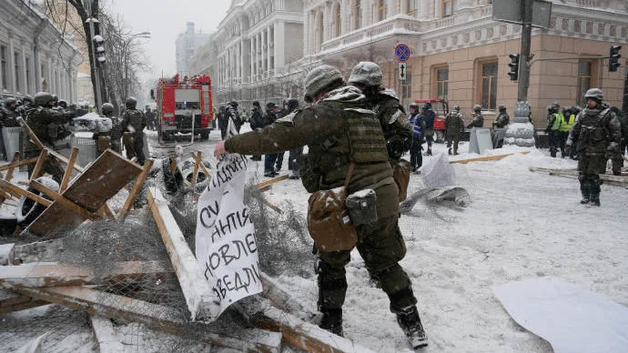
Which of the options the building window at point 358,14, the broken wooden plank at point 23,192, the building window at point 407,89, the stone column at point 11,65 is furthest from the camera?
the building window at point 358,14

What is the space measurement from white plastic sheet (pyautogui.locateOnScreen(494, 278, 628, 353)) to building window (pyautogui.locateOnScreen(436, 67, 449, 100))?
70.8ft

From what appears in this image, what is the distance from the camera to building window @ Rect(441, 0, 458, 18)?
23836 mm

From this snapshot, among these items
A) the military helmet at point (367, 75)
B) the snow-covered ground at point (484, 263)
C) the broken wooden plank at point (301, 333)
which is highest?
the military helmet at point (367, 75)

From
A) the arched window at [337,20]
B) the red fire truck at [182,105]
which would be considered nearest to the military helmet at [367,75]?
the red fire truck at [182,105]

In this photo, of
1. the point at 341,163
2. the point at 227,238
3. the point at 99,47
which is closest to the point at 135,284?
the point at 227,238

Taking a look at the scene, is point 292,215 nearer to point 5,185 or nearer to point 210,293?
point 210,293

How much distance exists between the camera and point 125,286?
3.09 meters

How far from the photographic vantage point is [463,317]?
3363mm

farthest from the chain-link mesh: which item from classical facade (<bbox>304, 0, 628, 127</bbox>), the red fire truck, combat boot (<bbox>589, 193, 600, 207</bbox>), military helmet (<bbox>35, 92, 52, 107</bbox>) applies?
the red fire truck

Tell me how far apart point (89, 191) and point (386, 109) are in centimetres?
265

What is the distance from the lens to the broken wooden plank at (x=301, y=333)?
2.55m

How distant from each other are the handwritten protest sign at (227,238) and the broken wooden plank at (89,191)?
1381 mm

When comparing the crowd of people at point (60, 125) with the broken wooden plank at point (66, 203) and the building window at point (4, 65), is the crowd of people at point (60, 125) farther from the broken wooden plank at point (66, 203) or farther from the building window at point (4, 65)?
the building window at point (4, 65)

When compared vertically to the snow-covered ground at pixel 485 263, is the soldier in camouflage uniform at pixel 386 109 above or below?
above
